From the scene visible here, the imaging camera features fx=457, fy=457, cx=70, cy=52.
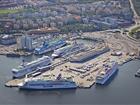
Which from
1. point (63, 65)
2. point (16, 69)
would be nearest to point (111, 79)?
point (63, 65)

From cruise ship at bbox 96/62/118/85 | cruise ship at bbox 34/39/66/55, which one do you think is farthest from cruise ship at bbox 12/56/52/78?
cruise ship at bbox 96/62/118/85

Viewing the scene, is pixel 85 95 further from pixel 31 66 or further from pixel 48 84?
pixel 31 66

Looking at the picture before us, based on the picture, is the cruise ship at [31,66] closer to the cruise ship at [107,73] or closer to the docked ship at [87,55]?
the docked ship at [87,55]

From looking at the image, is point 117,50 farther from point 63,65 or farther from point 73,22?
point 73,22

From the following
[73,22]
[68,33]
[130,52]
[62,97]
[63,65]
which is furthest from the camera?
[73,22]

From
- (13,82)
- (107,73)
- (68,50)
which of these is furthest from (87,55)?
(13,82)

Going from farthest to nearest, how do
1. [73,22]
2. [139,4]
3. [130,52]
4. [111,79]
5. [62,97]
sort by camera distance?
[139,4] → [73,22] → [130,52] → [111,79] → [62,97]

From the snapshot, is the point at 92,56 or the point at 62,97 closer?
the point at 62,97
